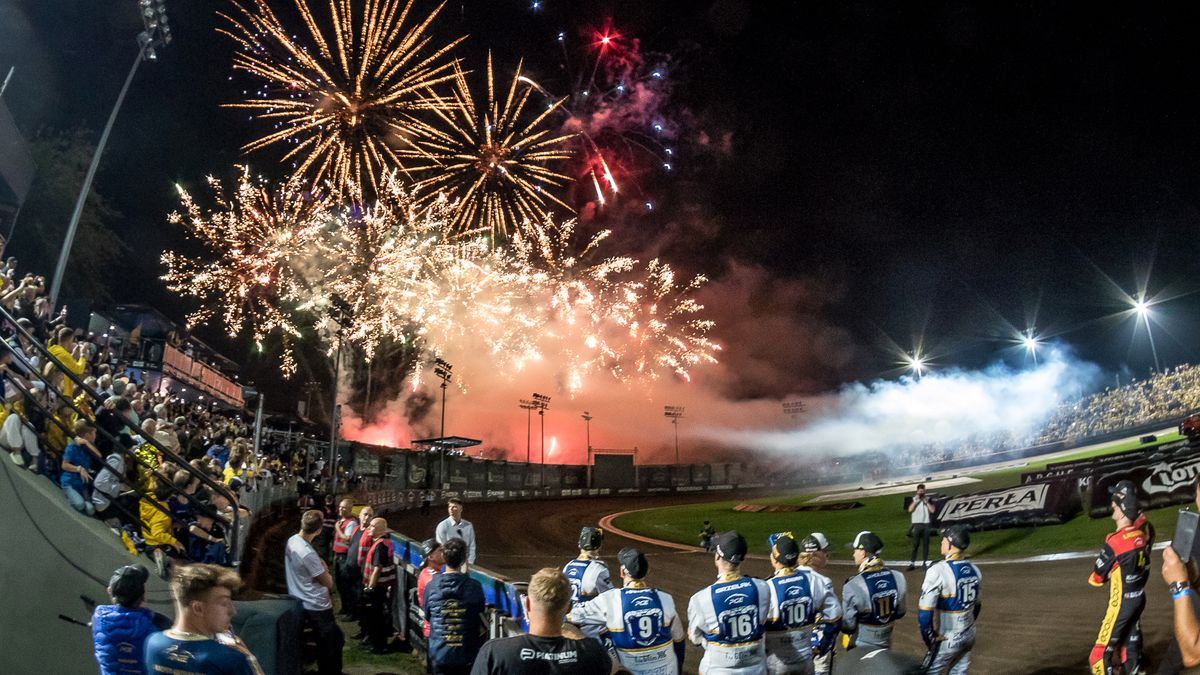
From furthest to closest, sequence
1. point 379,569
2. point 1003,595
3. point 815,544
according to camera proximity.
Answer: point 1003,595 < point 379,569 < point 815,544

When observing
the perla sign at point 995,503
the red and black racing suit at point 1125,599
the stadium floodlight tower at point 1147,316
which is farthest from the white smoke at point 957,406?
the red and black racing suit at point 1125,599

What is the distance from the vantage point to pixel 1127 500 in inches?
298

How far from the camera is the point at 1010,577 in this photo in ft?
55.8

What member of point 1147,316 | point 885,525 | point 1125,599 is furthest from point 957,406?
point 1125,599

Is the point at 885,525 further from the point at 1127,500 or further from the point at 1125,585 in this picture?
the point at 1127,500

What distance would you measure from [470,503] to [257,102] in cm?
2858

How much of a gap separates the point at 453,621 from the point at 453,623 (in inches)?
0.7

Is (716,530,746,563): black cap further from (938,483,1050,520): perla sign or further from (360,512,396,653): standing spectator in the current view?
(938,483,1050,520): perla sign

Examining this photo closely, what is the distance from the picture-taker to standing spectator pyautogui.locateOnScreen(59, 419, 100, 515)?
771 cm

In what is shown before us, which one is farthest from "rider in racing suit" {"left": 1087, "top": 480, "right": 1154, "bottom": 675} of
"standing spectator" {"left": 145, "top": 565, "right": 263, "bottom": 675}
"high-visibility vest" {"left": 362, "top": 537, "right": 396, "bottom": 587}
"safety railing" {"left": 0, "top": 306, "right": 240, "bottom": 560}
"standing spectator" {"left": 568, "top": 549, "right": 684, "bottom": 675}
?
"safety railing" {"left": 0, "top": 306, "right": 240, "bottom": 560}

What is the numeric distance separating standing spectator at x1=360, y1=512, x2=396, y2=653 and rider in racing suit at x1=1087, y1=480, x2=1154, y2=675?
8517 millimetres

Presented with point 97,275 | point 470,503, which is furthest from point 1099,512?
point 97,275

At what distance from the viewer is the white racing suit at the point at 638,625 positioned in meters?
6.25

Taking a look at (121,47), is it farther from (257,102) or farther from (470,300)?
(470,300)
